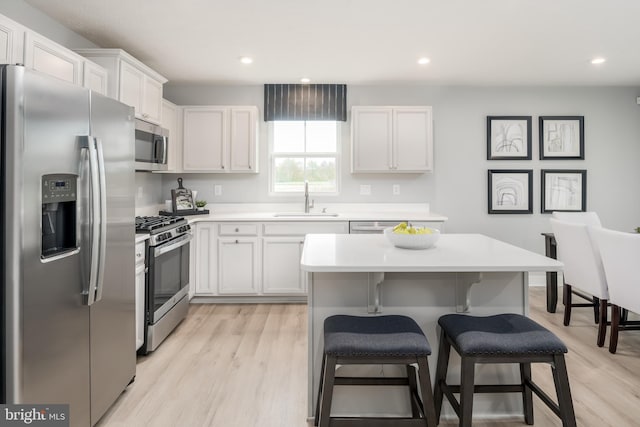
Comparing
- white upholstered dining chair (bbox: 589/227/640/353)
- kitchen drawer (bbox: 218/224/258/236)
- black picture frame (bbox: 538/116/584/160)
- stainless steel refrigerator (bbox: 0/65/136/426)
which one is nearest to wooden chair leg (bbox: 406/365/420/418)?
stainless steel refrigerator (bbox: 0/65/136/426)

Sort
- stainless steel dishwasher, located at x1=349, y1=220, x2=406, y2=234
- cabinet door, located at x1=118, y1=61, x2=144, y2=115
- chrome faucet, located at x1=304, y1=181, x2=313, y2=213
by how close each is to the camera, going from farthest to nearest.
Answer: chrome faucet, located at x1=304, y1=181, x2=313, y2=213 < stainless steel dishwasher, located at x1=349, y1=220, x2=406, y2=234 < cabinet door, located at x1=118, y1=61, x2=144, y2=115

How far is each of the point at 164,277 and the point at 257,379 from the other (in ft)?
3.68

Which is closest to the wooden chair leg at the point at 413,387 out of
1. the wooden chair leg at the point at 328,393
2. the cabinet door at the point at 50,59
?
the wooden chair leg at the point at 328,393

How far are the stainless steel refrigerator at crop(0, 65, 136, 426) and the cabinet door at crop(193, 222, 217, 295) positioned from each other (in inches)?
67.8

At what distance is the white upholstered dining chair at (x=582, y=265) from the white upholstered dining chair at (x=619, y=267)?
0.27 feet

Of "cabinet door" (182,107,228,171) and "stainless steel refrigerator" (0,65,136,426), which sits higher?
"cabinet door" (182,107,228,171)

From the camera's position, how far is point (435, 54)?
3.48 metres

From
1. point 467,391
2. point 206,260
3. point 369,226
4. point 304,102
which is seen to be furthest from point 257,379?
point 304,102

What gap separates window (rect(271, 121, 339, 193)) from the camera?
4555mm

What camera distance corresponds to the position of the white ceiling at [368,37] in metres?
2.61

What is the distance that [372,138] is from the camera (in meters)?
4.21

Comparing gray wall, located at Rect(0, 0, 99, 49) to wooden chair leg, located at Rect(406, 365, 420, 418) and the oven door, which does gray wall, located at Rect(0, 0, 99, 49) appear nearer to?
the oven door

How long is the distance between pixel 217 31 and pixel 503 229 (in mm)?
3794

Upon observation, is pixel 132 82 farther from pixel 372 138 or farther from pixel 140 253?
pixel 372 138
